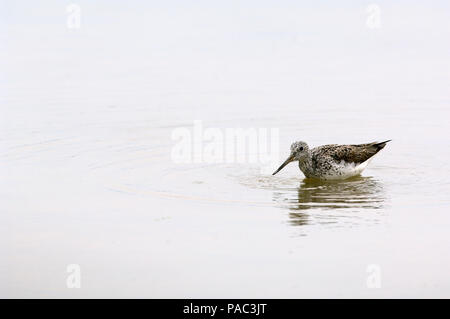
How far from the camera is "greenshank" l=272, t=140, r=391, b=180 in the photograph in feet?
48.8

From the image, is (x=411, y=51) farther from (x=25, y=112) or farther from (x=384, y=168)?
(x=25, y=112)

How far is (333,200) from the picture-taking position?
13.3 m

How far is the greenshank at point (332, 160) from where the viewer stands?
14.9m

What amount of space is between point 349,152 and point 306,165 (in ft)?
2.45
